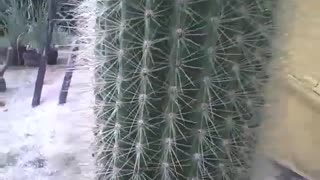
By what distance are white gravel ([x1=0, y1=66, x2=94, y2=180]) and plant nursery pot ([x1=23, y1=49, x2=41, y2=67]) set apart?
7.6 inches

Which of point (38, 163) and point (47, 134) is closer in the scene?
point (38, 163)

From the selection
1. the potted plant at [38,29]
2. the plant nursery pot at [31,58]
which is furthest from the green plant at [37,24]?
the plant nursery pot at [31,58]

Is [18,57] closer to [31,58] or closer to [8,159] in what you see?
[31,58]

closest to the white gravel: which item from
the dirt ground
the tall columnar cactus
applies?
the tall columnar cactus

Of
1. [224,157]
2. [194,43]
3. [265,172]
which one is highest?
[194,43]

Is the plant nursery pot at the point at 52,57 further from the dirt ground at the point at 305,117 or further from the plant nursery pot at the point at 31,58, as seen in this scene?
the dirt ground at the point at 305,117

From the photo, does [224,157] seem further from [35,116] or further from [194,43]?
[35,116]

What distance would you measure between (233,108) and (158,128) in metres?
0.16

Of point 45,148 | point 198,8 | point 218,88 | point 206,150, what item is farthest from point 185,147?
point 45,148

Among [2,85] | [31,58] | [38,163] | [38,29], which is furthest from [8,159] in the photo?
[31,58]

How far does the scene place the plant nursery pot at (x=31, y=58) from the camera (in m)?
2.30

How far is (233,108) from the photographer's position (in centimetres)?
108

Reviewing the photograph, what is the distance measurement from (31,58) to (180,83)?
143cm

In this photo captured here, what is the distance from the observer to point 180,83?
3.36 ft
